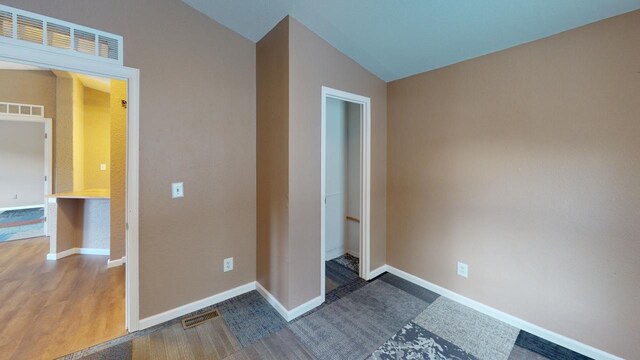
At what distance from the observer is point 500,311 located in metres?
2.11

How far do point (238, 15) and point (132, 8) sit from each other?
78 centimetres

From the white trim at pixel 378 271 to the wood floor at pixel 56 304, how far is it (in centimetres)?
235

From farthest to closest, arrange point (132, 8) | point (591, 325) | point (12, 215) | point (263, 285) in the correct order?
1. point (12, 215)
2. point (263, 285)
3. point (132, 8)
4. point (591, 325)

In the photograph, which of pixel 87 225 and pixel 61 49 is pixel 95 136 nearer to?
pixel 87 225

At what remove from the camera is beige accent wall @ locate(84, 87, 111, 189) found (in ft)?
16.5

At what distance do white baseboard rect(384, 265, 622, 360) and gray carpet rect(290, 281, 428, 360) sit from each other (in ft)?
0.88

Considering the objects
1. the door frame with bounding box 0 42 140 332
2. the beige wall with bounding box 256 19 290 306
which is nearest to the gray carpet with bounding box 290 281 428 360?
the beige wall with bounding box 256 19 290 306

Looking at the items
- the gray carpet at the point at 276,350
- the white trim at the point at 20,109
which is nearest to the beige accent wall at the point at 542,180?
the gray carpet at the point at 276,350

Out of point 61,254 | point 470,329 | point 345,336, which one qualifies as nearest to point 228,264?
point 345,336

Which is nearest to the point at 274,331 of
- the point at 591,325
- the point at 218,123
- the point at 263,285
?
the point at 263,285

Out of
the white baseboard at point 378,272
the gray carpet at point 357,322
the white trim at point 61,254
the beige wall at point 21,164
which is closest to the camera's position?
the gray carpet at point 357,322

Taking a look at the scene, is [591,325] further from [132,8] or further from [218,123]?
[132,8]

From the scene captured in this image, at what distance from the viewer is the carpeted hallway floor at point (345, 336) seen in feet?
5.72

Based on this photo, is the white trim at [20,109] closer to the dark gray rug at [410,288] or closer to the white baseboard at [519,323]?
the dark gray rug at [410,288]
